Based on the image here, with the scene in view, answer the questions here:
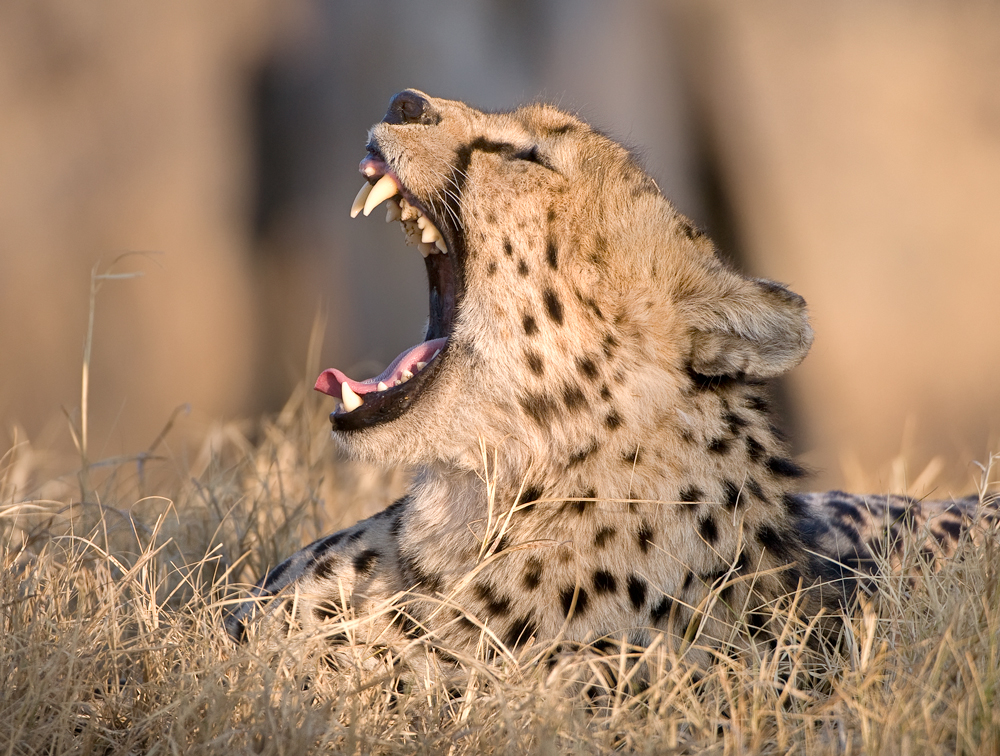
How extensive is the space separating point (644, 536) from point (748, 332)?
51 centimetres

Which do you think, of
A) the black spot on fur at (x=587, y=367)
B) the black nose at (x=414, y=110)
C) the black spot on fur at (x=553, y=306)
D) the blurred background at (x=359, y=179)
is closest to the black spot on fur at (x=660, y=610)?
the black spot on fur at (x=587, y=367)

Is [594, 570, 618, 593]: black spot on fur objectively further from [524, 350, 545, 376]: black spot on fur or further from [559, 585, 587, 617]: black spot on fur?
[524, 350, 545, 376]: black spot on fur

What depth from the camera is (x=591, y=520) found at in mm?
2229

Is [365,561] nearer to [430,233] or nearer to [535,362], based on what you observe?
[535,362]

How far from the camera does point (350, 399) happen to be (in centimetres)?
247

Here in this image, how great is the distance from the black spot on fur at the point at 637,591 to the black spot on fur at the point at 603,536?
84 mm

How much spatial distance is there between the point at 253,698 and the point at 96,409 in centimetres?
595

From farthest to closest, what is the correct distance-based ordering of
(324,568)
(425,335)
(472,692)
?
(425,335) → (324,568) → (472,692)

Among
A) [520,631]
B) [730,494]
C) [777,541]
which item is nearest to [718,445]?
[730,494]

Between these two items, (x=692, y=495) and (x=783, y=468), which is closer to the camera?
(x=692, y=495)

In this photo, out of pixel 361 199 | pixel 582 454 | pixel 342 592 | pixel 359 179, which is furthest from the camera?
pixel 359 179

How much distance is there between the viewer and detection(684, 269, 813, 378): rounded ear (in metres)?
2.34

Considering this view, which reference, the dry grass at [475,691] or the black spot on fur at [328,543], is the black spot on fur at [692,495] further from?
the black spot on fur at [328,543]

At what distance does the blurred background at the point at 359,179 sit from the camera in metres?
6.01
